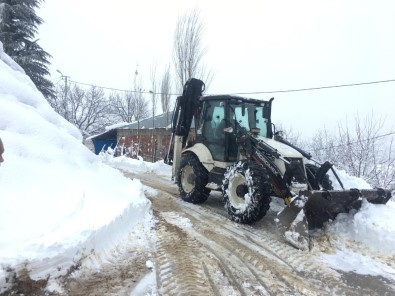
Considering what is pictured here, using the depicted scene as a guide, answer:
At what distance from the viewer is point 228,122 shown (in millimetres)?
7219

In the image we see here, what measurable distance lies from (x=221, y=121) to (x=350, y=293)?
446cm

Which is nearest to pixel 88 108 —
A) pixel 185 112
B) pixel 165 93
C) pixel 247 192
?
pixel 165 93

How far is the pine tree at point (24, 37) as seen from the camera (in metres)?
19.2

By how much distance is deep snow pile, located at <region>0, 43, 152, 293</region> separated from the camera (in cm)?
330

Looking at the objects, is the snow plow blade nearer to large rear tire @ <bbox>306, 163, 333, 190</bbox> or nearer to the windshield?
large rear tire @ <bbox>306, 163, 333, 190</bbox>

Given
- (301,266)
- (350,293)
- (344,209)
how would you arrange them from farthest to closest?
(344,209), (301,266), (350,293)

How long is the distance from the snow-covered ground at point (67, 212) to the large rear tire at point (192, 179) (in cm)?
131

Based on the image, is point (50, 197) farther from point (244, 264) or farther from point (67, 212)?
point (244, 264)

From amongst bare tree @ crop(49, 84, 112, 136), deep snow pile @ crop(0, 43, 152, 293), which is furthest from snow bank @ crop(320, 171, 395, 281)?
bare tree @ crop(49, 84, 112, 136)

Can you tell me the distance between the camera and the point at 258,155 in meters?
6.30

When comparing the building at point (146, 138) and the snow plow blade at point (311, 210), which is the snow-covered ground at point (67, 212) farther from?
the building at point (146, 138)

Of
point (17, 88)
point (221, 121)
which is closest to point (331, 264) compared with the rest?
point (221, 121)

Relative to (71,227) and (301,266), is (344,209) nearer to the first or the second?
(301,266)

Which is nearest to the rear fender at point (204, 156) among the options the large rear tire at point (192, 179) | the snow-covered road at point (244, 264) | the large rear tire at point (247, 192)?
the large rear tire at point (192, 179)
